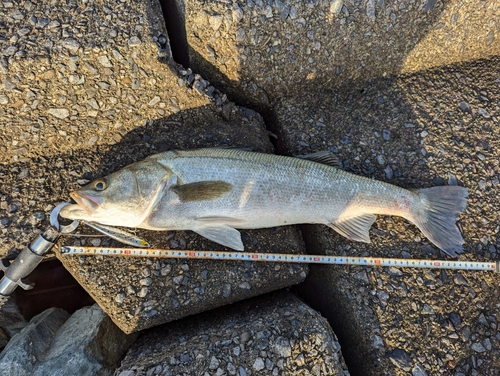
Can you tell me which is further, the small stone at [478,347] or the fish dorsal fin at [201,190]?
the small stone at [478,347]

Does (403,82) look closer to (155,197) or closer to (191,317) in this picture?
(155,197)

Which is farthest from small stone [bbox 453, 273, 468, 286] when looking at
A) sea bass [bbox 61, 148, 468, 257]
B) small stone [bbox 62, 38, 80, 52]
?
small stone [bbox 62, 38, 80, 52]

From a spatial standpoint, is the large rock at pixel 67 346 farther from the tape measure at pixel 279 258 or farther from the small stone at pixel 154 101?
the small stone at pixel 154 101

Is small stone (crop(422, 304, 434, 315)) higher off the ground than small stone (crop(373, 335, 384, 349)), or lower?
higher

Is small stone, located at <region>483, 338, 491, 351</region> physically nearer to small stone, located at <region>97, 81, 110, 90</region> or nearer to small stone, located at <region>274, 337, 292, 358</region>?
small stone, located at <region>274, 337, 292, 358</region>

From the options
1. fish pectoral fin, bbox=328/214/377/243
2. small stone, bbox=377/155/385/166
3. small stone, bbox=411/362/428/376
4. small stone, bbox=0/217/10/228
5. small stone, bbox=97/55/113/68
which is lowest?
small stone, bbox=411/362/428/376

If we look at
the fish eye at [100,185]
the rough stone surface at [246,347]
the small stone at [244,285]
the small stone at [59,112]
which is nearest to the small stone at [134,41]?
the small stone at [59,112]
